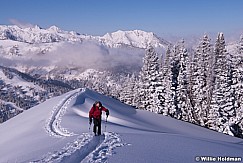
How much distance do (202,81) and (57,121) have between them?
28.1 metres

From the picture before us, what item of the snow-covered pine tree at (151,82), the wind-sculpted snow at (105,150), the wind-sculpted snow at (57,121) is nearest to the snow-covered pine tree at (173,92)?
the snow-covered pine tree at (151,82)

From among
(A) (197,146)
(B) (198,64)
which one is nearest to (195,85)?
(B) (198,64)

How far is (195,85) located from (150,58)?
27.4 feet

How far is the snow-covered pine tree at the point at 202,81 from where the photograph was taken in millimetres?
47719

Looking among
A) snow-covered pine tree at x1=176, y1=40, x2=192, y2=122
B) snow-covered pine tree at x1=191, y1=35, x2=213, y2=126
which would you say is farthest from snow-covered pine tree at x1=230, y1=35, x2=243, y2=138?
snow-covered pine tree at x1=176, y1=40, x2=192, y2=122

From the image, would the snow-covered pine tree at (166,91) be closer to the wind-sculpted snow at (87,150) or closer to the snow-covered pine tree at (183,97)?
the snow-covered pine tree at (183,97)

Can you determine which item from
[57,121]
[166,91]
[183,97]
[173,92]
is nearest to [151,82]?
[166,91]

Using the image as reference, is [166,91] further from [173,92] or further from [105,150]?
[105,150]

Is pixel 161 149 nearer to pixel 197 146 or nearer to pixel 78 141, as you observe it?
pixel 197 146

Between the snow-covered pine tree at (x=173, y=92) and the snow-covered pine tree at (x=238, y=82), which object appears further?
the snow-covered pine tree at (x=173, y=92)

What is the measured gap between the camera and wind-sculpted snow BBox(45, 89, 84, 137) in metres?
22.5

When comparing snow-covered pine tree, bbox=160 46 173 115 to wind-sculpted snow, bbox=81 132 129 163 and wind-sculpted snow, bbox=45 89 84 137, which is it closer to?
wind-sculpted snow, bbox=45 89 84 137

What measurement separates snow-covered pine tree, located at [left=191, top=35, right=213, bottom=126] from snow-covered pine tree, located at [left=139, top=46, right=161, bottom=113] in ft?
21.2

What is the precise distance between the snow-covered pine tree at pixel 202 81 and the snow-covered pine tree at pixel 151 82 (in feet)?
21.2
